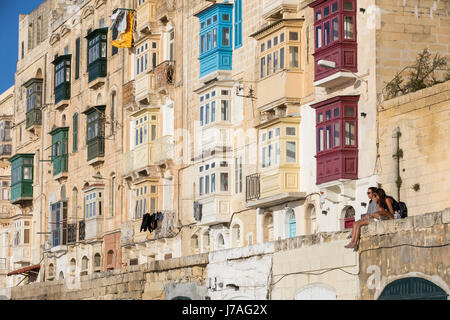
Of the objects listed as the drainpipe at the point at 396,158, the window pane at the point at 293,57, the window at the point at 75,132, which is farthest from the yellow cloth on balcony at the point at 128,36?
the drainpipe at the point at 396,158

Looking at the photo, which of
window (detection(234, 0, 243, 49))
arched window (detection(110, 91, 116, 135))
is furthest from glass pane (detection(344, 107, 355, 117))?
arched window (detection(110, 91, 116, 135))

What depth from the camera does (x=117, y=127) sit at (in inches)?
1815

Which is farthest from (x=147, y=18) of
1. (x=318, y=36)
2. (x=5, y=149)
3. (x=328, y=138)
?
(x=5, y=149)

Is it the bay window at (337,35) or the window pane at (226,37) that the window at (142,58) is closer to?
the window pane at (226,37)

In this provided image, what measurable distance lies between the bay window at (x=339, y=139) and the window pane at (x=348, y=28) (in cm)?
158

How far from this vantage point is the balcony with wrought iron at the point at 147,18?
42.5 meters

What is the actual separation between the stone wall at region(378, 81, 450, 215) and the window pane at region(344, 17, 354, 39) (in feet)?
7.56

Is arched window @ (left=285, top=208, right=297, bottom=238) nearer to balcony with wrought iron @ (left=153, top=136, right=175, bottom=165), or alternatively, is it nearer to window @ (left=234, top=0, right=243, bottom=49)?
window @ (left=234, top=0, right=243, bottom=49)

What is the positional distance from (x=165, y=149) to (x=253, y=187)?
671cm

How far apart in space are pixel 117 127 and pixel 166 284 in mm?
15138

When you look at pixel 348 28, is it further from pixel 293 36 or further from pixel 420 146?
pixel 420 146

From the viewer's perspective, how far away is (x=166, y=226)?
134 feet

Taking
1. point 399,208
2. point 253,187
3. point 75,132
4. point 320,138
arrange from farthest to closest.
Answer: point 75,132, point 253,187, point 320,138, point 399,208
